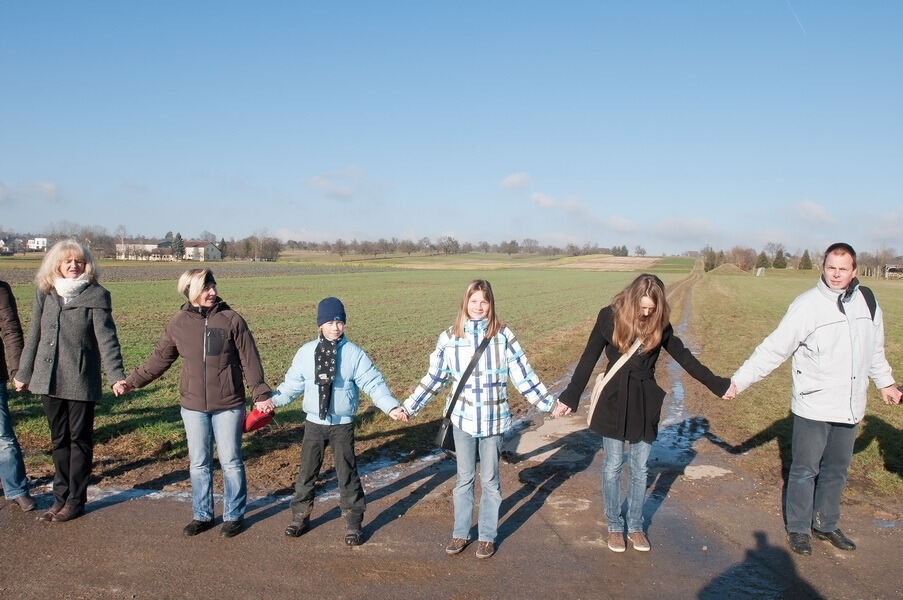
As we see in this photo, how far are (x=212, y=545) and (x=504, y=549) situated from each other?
210 centimetres

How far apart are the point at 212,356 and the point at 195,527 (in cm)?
127

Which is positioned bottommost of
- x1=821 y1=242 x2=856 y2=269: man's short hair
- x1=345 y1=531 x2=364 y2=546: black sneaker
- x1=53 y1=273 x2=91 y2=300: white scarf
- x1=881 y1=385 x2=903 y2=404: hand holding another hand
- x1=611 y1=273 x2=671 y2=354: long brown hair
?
x1=345 y1=531 x2=364 y2=546: black sneaker

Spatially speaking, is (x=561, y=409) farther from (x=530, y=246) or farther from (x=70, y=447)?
(x=530, y=246)

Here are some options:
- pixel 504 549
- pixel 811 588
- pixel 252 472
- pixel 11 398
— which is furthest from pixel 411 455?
pixel 11 398

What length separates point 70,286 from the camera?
4836 millimetres

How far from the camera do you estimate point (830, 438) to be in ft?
15.5

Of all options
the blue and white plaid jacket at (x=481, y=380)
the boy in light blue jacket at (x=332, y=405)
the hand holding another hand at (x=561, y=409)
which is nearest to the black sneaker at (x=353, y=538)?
the boy in light blue jacket at (x=332, y=405)

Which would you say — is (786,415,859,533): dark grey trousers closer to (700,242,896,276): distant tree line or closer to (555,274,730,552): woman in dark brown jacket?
(555,274,730,552): woman in dark brown jacket

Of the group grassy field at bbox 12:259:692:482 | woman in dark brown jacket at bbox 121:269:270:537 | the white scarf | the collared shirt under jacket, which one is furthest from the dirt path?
the white scarf

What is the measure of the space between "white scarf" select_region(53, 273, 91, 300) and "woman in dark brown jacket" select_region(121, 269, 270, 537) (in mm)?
843

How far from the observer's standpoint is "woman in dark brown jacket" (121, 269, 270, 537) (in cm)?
464

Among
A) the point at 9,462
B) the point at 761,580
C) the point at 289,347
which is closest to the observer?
the point at 761,580

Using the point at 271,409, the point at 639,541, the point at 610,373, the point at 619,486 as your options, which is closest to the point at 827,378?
the point at 610,373

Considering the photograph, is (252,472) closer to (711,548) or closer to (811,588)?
(711,548)
